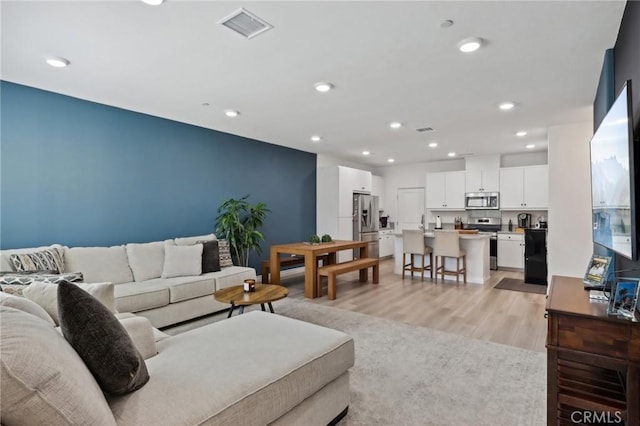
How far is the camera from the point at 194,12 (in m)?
2.18

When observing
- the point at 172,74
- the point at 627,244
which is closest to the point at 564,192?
the point at 627,244

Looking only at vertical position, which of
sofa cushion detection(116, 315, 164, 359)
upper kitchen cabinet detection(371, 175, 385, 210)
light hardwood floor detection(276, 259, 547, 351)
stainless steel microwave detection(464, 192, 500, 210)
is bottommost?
light hardwood floor detection(276, 259, 547, 351)

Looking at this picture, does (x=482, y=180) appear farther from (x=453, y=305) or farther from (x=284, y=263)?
(x=284, y=263)

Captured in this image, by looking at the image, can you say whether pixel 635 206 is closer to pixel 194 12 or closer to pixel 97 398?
pixel 97 398

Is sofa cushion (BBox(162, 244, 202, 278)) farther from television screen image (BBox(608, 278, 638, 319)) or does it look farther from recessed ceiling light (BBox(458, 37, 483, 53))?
television screen image (BBox(608, 278, 638, 319))

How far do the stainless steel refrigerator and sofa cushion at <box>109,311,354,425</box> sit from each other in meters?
5.40

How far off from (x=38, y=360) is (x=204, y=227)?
448cm

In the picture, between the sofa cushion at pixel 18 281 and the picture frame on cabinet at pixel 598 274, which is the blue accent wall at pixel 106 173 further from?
the picture frame on cabinet at pixel 598 274

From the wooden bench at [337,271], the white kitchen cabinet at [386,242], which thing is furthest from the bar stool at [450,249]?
the white kitchen cabinet at [386,242]

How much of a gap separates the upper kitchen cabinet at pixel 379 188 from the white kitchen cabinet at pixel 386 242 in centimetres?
81

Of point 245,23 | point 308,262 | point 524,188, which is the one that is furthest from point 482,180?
point 245,23

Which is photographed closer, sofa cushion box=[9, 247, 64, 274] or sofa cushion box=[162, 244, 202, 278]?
sofa cushion box=[9, 247, 64, 274]

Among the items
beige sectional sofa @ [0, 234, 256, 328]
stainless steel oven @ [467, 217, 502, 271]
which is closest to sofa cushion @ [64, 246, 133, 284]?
beige sectional sofa @ [0, 234, 256, 328]

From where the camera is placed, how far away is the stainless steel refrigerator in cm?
749
